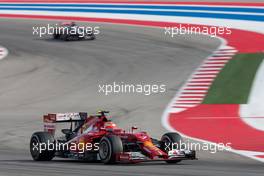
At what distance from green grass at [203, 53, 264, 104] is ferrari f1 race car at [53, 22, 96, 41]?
9521 mm

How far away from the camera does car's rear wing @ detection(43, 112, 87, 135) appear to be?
14500 mm

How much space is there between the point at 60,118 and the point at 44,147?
2.21ft

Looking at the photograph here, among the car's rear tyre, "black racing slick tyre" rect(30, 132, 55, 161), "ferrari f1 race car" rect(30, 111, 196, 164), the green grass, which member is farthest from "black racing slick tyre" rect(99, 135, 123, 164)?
the green grass

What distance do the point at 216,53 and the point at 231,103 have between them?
845cm

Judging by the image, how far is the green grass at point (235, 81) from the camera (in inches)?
916

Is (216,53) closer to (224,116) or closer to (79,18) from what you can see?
(224,116)

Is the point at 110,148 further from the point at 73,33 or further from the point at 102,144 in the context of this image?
the point at 73,33

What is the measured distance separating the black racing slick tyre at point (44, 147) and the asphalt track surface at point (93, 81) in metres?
0.19

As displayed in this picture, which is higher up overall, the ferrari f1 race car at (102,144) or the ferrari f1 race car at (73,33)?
the ferrari f1 race car at (73,33)

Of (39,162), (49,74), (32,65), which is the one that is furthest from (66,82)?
(39,162)

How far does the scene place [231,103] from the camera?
22609mm

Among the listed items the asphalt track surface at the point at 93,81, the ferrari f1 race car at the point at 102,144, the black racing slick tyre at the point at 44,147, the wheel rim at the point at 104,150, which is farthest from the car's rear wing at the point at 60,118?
the wheel rim at the point at 104,150

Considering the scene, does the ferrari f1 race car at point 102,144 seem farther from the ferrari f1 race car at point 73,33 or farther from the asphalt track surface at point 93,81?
the ferrari f1 race car at point 73,33

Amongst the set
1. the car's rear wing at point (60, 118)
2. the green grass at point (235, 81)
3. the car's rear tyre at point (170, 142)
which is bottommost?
the car's rear tyre at point (170, 142)
